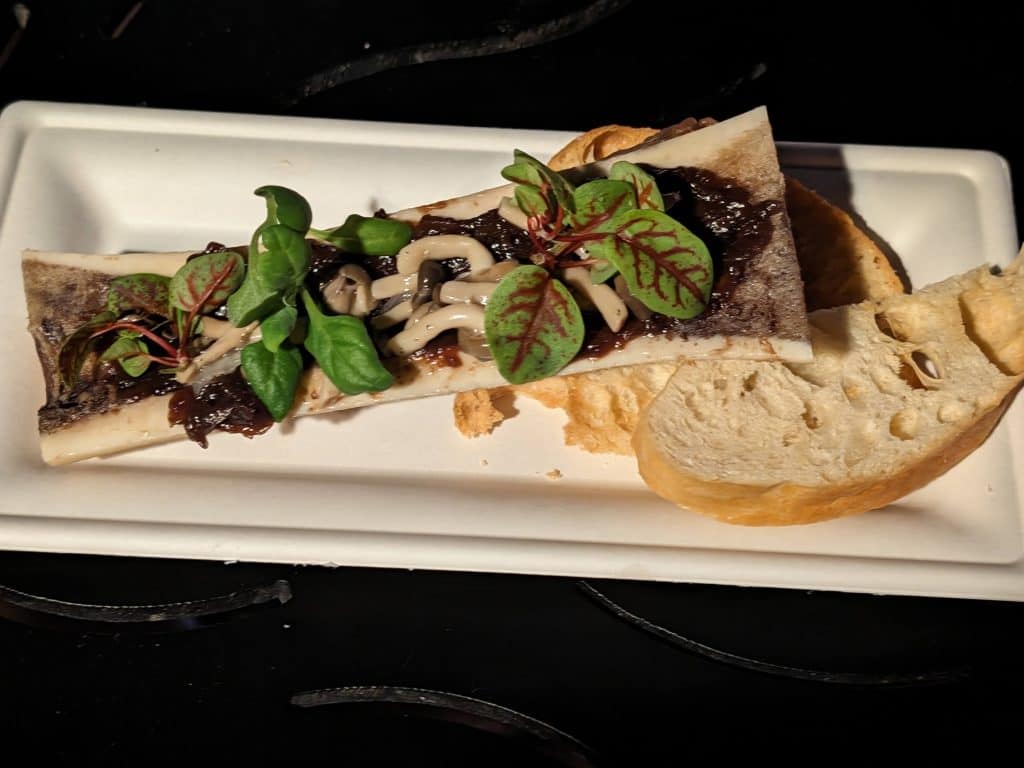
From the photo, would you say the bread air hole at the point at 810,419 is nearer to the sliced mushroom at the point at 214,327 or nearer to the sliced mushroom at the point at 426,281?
the sliced mushroom at the point at 426,281

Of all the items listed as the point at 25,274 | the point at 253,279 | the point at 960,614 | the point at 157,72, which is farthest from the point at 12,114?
the point at 960,614

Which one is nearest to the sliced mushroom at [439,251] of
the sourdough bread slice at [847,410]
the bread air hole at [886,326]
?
the sourdough bread slice at [847,410]

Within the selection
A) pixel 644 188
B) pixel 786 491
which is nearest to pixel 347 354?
pixel 644 188

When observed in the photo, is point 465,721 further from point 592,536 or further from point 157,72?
point 157,72

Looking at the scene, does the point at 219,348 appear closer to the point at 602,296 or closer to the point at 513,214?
the point at 513,214

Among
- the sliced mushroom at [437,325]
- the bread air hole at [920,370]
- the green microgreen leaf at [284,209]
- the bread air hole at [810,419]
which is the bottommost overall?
the bread air hole at [810,419]

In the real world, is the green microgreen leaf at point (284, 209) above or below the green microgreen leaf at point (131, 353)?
above

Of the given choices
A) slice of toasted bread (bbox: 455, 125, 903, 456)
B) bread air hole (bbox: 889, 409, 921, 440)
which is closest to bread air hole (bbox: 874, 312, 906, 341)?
slice of toasted bread (bbox: 455, 125, 903, 456)
